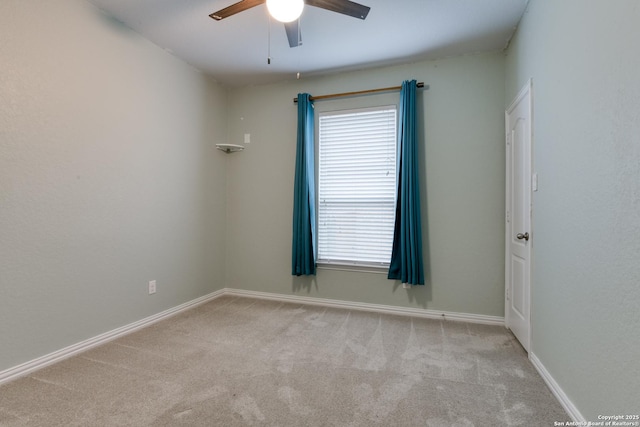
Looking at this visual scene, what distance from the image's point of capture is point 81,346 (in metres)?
2.23

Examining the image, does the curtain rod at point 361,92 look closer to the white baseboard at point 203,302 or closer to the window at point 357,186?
the window at point 357,186

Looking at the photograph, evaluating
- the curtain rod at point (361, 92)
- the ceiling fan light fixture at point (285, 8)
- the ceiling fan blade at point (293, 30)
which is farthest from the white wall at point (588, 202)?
the ceiling fan blade at point (293, 30)

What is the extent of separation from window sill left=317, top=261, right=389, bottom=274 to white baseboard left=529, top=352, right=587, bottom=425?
1455 mm

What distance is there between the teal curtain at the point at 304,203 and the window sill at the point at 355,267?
0.14 meters

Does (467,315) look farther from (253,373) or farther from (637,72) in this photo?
(637,72)

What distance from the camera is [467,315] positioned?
2918mm

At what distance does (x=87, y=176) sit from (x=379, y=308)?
301 cm

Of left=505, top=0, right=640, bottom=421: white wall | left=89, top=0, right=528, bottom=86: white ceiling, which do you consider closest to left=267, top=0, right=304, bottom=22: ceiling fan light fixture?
left=89, top=0, right=528, bottom=86: white ceiling

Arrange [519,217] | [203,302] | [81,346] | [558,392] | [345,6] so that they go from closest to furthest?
1. [558,392]
2. [345,6]
3. [81,346]
4. [519,217]
5. [203,302]

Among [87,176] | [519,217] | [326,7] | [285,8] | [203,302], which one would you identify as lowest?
[203,302]

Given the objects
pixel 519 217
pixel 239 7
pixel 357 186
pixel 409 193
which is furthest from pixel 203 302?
pixel 519 217

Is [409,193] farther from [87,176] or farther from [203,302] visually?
[87,176]

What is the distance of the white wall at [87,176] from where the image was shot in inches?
73.9

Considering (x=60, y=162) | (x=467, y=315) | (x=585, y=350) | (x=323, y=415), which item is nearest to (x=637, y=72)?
(x=585, y=350)
